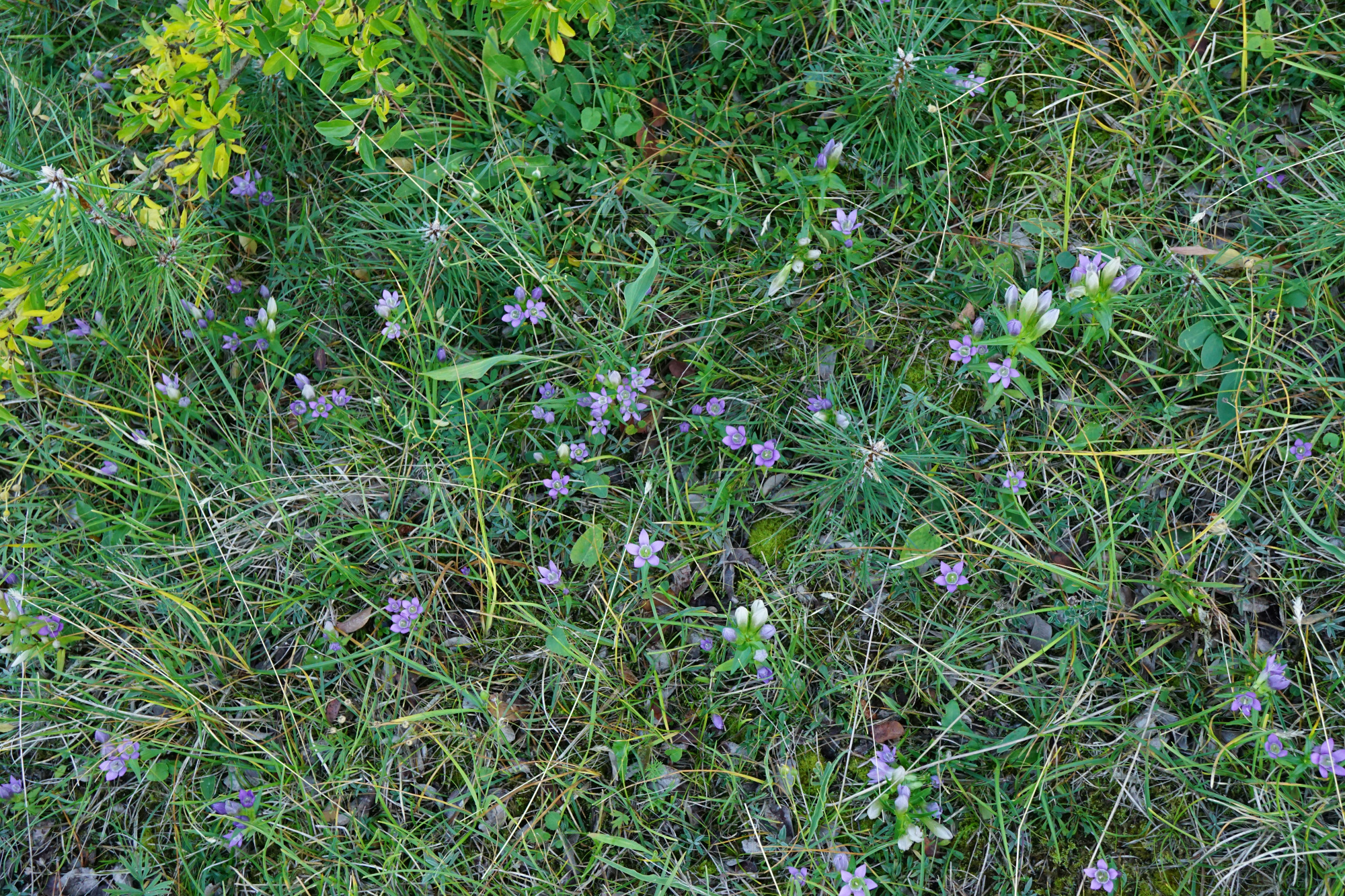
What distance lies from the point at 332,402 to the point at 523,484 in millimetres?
739

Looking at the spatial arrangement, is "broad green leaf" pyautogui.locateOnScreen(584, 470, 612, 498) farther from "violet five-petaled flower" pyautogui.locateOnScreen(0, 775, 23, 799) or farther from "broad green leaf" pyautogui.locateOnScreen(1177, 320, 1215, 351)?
"violet five-petaled flower" pyautogui.locateOnScreen(0, 775, 23, 799)

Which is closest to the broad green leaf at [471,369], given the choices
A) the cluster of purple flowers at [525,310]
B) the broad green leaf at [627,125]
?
the cluster of purple flowers at [525,310]

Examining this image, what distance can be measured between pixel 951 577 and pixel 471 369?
160cm

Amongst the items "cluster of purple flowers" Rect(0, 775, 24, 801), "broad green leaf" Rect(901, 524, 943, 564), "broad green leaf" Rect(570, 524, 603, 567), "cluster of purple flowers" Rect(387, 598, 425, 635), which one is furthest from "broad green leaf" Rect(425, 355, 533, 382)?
"cluster of purple flowers" Rect(0, 775, 24, 801)

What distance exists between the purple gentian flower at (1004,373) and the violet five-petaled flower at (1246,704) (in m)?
1.03

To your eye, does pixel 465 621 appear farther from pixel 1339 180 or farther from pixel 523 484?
pixel 1339 180

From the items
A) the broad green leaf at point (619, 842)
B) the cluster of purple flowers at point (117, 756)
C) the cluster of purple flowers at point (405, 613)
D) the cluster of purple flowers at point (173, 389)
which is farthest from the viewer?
the cluster of purple flowers at point (173, 389)

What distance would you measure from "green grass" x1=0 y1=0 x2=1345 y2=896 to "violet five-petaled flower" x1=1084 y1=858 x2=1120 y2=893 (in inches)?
2.5

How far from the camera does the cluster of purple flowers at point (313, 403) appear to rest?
2.87 meters

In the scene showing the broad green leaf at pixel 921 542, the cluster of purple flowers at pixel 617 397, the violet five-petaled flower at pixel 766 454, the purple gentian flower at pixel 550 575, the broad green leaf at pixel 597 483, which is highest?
the cluster of purple flowers at pixel 617 397

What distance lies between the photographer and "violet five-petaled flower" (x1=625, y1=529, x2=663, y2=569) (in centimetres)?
255

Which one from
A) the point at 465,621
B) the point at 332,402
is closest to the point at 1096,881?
the point at 465,621

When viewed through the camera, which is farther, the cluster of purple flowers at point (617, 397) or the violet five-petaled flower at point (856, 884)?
the cluster of purple flowers at point (617, 397)

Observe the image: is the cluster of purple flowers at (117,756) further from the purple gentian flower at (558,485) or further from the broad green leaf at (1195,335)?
the broad green leaf at (1195,335)
